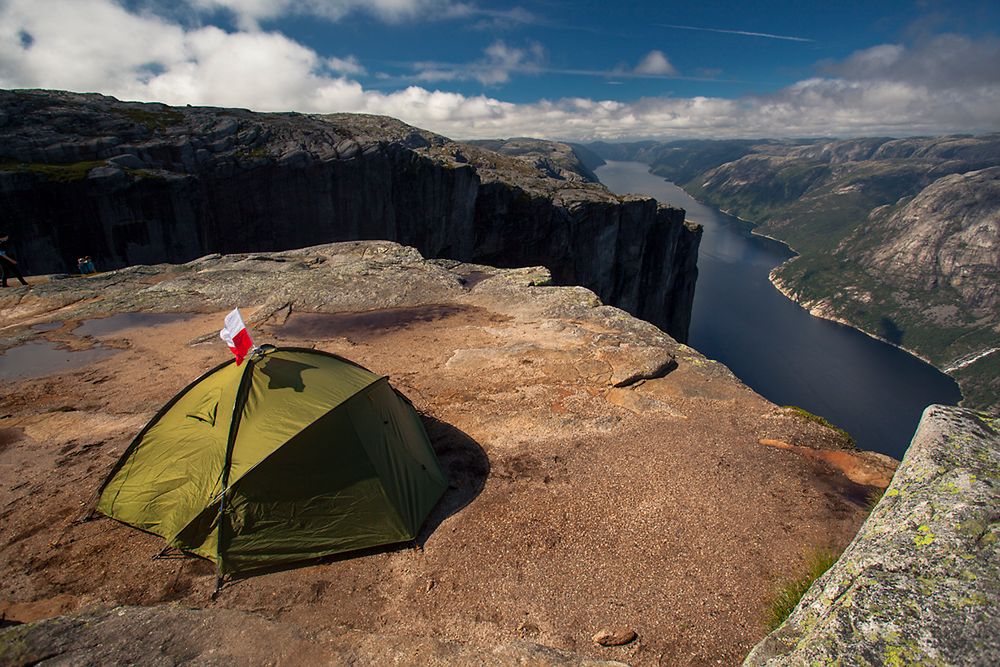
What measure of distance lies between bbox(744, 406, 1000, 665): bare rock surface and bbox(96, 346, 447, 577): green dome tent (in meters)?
Answer: 7.61

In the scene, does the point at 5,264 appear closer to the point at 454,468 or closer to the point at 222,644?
the point at 454,468

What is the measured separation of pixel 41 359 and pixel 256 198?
140 feet

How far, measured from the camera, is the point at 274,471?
10.3 metres

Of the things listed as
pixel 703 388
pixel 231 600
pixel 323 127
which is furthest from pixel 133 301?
pixel 323 127

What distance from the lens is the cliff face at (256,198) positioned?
44250 mm

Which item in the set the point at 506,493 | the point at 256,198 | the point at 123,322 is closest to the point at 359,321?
the point at 123,322

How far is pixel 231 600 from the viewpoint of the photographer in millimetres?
9000

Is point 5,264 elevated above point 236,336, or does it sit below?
below

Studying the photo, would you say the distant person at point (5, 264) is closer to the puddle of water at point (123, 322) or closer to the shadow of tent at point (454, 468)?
the puddle of water at point (123, 322)

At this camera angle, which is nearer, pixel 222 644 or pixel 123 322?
pixel 222 644

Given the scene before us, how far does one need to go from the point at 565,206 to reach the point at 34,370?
74289mm

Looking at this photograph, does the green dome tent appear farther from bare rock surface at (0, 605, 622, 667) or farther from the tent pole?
bare rock surface at (0, 605, 622, 667)

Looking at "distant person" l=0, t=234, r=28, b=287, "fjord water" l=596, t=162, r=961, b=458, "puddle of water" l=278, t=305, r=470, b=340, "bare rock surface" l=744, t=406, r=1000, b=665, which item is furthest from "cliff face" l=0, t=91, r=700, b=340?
"fjord water" l=596, t=162, r=961, b=458

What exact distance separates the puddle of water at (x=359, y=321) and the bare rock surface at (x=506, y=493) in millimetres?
219
